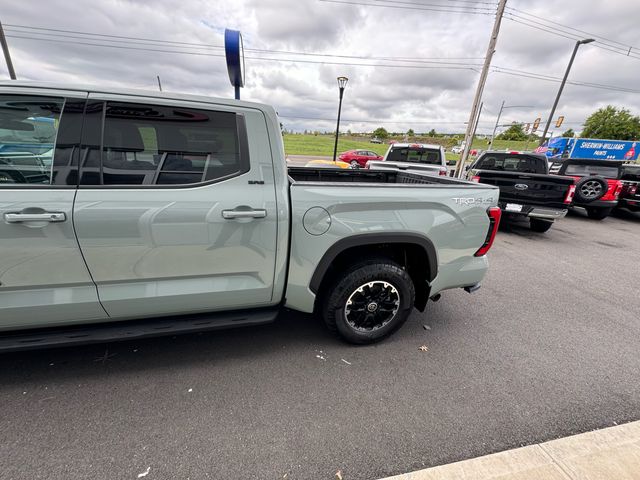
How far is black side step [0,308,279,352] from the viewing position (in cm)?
188

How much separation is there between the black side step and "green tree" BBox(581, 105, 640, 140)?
67.2 m

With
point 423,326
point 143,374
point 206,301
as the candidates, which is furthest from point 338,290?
point 143,374

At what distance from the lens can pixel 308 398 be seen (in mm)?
2125

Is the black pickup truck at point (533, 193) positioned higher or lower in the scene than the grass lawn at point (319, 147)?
higher

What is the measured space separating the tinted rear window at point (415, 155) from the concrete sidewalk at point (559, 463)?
8101 millimetres

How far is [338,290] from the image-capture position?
2455 mm

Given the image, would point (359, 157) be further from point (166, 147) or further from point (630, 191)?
point (166, 147)

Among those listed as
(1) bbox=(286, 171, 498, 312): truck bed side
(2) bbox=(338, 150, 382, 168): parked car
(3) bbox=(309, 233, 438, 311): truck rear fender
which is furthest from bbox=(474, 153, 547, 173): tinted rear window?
(2) bbox=(338, 150, 382, 168): parked car

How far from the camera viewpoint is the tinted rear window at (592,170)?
8391 mm

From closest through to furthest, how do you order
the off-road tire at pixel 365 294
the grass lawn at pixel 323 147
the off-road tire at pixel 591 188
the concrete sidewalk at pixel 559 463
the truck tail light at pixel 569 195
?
1. the concrete sidewalk at pixel 559 463
2. the off-road tire at pixel 365 294
3. the truck tail light at pixel 569 195
4. the off-road tire at pixel 591 188
5. the grass lawn at pixel 323 147

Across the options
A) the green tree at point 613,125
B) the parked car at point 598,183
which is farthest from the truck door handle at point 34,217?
the green tree at point 613,125

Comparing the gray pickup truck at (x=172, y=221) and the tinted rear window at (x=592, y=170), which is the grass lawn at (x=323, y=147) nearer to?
the tinted rear window at (x=592, y=170)

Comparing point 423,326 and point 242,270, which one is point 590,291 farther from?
point 242,270

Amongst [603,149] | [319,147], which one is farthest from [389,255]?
[319,147]
